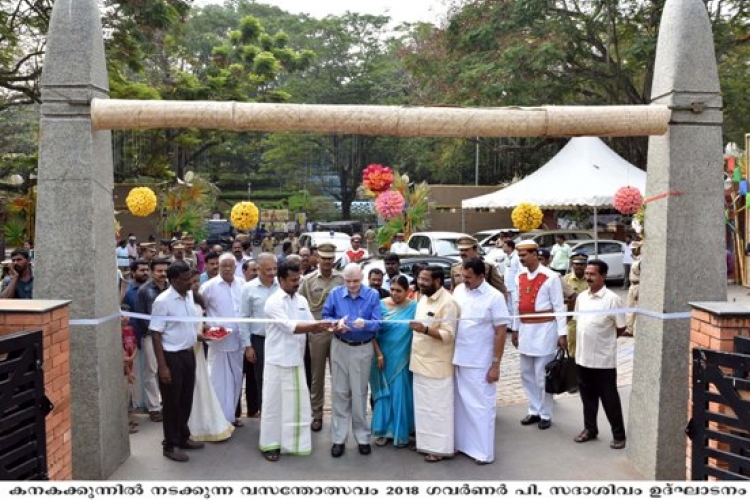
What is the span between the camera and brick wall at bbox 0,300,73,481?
14.0 feet

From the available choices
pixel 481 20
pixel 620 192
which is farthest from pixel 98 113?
pixel 481 20

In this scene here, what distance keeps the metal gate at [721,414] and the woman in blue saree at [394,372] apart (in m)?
2.57

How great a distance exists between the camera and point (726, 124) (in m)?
22.4

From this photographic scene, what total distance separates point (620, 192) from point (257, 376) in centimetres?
1018

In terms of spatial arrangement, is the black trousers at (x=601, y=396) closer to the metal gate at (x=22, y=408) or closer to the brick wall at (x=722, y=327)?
the brick wall at (x=722, y=327)

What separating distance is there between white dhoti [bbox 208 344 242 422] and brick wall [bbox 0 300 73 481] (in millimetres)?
1989

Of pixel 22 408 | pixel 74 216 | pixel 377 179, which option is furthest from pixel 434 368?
pixel 377 179

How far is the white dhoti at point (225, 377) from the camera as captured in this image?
664 centimetres

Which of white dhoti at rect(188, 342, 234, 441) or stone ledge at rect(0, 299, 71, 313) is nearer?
stone ledge at rect(0, 299, 71, 313)

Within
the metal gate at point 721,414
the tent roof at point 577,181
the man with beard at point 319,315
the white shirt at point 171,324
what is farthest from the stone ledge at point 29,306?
the tent roof at point 577,181

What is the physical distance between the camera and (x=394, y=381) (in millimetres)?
6137

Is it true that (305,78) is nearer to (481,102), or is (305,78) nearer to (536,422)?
(481,102)

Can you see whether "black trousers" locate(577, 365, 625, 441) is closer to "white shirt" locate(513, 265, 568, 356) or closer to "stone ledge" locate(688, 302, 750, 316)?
"white shirt" locate(513, 265, 568, 356)

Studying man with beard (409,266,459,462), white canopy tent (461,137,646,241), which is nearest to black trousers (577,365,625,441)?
man with beard (409,266,459,462)
